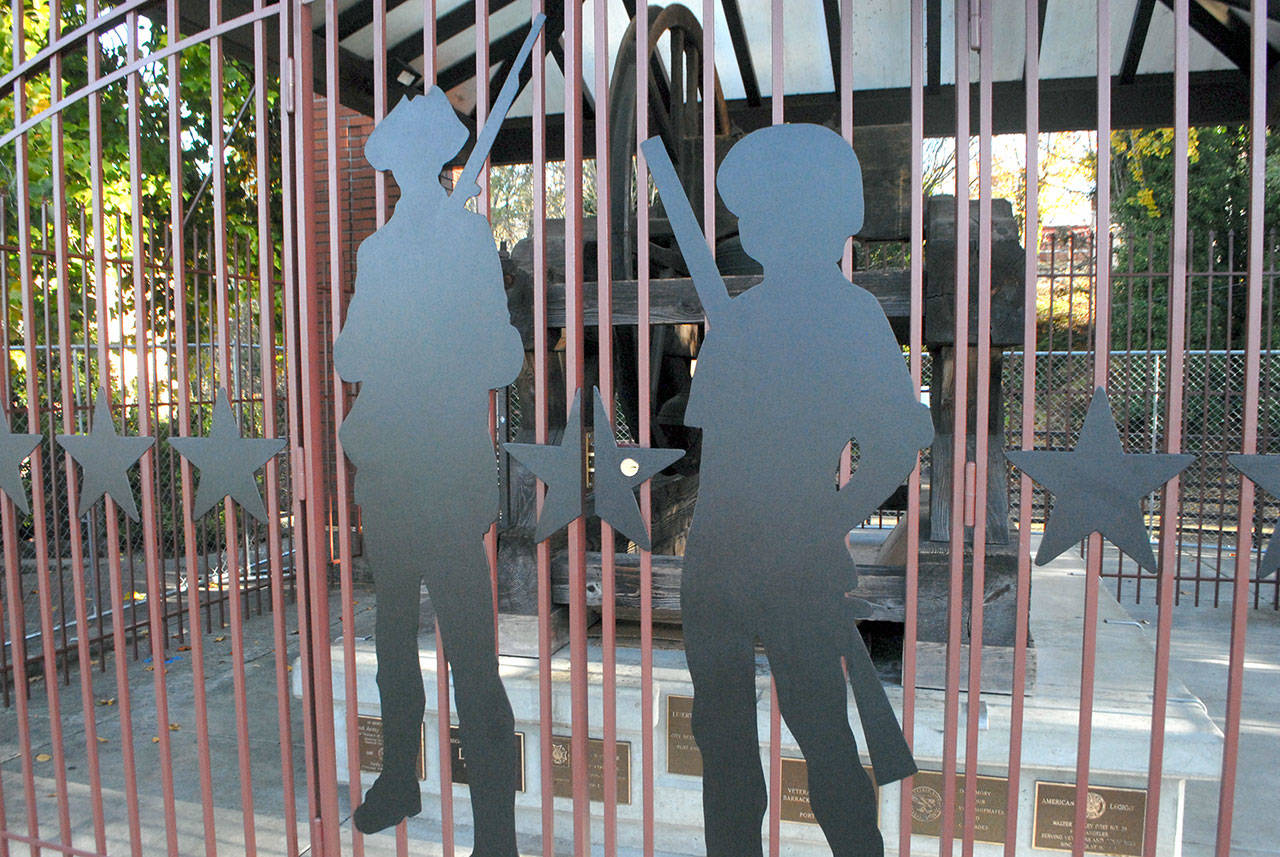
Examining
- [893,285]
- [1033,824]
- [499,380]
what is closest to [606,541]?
[499,380]

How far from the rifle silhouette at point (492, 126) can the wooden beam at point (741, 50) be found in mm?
3409

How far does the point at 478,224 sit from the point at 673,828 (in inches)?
85.0

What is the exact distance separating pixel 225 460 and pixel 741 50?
13.7 ft

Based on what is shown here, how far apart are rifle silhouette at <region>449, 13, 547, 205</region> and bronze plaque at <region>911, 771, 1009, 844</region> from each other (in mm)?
2027

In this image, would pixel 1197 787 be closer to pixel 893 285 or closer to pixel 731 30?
pixel 893 285

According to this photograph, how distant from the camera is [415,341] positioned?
206 cm

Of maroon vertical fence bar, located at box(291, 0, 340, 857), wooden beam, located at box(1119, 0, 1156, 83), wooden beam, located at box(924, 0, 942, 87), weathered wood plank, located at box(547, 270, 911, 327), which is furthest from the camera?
wooden beam, located at box(924, 0, 942, 87)

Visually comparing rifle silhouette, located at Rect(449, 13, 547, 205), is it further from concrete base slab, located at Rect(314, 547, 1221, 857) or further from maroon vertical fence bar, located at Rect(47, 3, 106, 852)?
concrete base slab, located at Rect(314, 547, 1221, 857)

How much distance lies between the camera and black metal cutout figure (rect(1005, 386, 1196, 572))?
1.61 metres

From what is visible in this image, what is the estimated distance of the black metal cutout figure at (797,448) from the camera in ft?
5.73

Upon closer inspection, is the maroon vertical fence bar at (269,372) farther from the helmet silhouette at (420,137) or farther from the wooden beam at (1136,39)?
the wooden beam at (1136,39)

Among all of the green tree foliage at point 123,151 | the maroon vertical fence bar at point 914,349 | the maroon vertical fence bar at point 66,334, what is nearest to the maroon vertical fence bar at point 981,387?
the maroon vertical fence bar at point 914,349

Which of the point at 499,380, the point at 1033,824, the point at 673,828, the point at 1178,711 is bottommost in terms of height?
the point at 673,828

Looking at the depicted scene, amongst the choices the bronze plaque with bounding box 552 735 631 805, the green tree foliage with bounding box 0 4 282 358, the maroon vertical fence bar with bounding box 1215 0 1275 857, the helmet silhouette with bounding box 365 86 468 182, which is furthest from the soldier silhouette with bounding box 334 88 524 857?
the green tree foliage with bounding box 0 4 282 358
